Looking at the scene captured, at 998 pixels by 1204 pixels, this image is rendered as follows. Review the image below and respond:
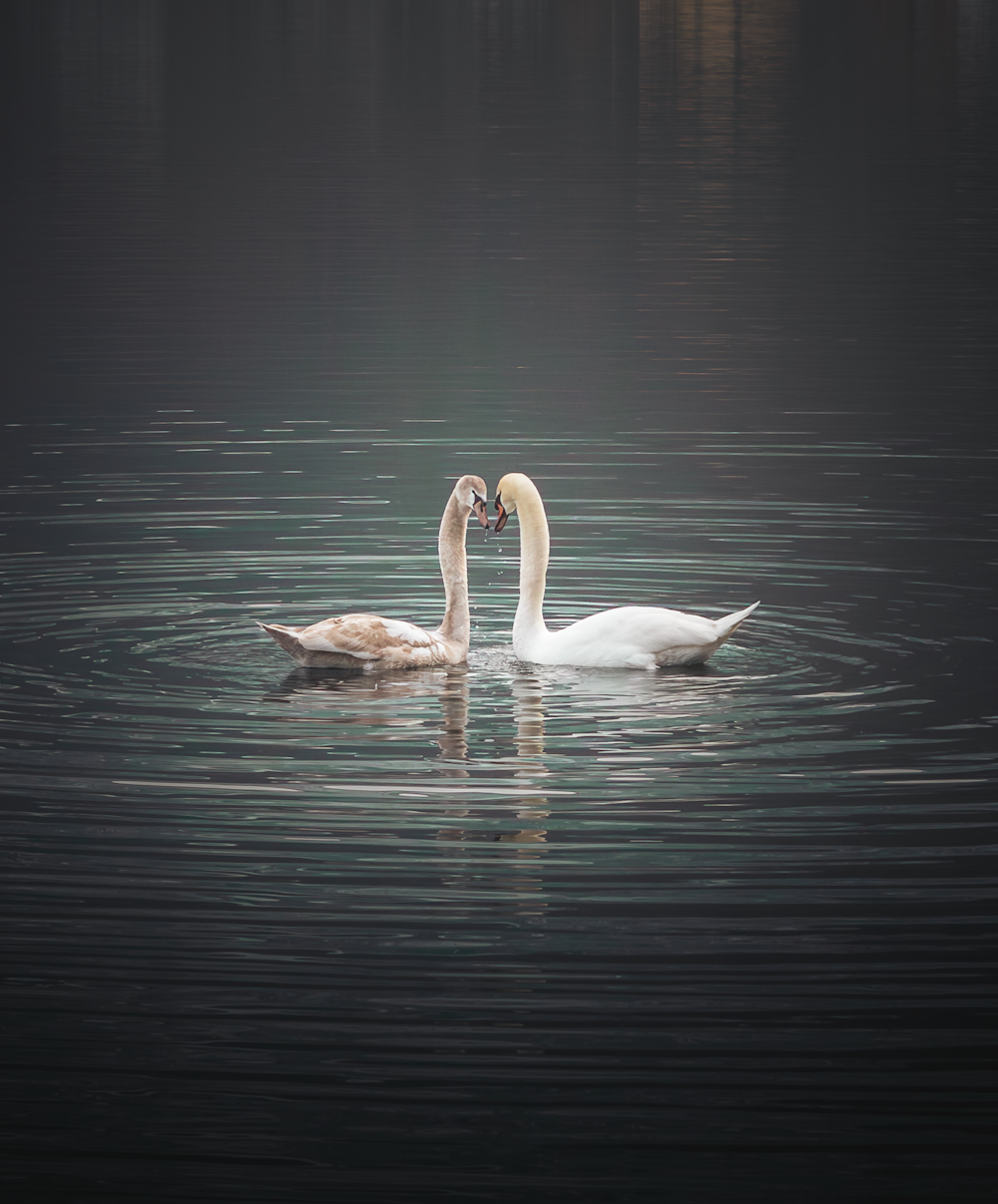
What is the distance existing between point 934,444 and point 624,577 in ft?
18.9

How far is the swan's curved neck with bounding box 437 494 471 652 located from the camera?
37.6 feet

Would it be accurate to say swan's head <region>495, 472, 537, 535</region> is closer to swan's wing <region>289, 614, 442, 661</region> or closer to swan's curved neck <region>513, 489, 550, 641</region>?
swan's curved neck <region>513, 489, 550, 641</region>

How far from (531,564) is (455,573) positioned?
41 cm

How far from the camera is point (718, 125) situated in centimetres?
5041

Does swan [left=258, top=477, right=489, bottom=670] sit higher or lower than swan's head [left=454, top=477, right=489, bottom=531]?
lower

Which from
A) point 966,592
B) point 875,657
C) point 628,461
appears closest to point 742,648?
point 875,657

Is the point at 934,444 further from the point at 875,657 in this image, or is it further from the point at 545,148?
the point at 545,148

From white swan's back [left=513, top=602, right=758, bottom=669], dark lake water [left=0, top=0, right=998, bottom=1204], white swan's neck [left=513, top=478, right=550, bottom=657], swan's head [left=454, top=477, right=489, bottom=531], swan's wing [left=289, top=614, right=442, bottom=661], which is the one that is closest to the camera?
dark lake water [left=0, top=0, right=998, bottom=1204]

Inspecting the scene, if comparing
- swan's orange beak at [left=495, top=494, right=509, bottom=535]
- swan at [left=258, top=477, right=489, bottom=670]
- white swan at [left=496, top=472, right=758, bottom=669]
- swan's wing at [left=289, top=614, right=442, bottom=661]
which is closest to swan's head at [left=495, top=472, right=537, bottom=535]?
swan's orange beak at [left=495, top=494, right=509, bottom=535]

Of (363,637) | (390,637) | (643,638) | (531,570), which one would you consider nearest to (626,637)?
(643,638)

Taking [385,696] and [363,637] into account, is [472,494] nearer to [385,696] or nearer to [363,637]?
[363,637]

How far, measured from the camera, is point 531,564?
1159cm

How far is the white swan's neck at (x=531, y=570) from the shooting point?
1138cm

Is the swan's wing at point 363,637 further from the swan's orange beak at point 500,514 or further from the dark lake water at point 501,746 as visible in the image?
A: the swan's orange beak at point 500,514
